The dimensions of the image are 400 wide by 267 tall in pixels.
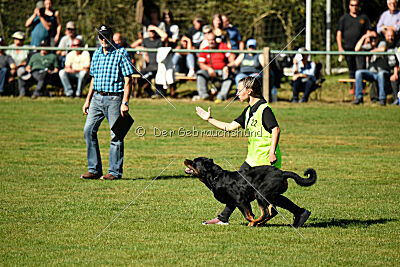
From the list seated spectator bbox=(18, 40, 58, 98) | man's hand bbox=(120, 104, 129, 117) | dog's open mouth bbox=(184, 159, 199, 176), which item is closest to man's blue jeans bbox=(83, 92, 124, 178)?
man's hand bbox=(120, 104, 129, 117)

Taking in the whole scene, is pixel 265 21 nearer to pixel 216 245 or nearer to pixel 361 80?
pixel 361 80

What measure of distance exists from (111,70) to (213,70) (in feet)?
29.6

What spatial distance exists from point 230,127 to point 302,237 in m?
1.40

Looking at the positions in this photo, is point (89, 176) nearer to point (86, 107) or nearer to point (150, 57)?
point (86, 107)

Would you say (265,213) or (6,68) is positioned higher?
(6,68)

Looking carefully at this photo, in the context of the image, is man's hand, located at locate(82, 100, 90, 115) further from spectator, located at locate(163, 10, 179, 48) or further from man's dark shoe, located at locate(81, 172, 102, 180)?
spectator, located at locate(163, 10, 179, 48)

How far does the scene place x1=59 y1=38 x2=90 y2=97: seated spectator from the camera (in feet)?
62.9

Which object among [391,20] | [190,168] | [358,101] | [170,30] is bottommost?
[358,101]

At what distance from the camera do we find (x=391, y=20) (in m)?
18.7

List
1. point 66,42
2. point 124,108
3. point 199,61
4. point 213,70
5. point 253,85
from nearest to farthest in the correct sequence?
point 253,85
point 124,108
point 213,70
point 199,61
point 66,42

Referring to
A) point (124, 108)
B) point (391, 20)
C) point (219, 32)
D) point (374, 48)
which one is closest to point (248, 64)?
point (219, 32)

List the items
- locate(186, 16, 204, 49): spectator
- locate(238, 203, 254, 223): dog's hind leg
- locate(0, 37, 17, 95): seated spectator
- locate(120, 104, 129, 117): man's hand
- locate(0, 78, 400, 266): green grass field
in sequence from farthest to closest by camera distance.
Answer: locate(186, 16, 204, 49): spectator
locate(0, 37, 17, 95): seated spectator
locate(120, 104, 129, 117): man's hand
locate(238, 203, 254, 223): dog's hind leg
locate(0, 78, 400, 266): green grass field

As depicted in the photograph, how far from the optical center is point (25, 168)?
10.9 metres

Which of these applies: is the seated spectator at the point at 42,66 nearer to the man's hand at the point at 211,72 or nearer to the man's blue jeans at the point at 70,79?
the man's blue jeans at the point at 70,79
